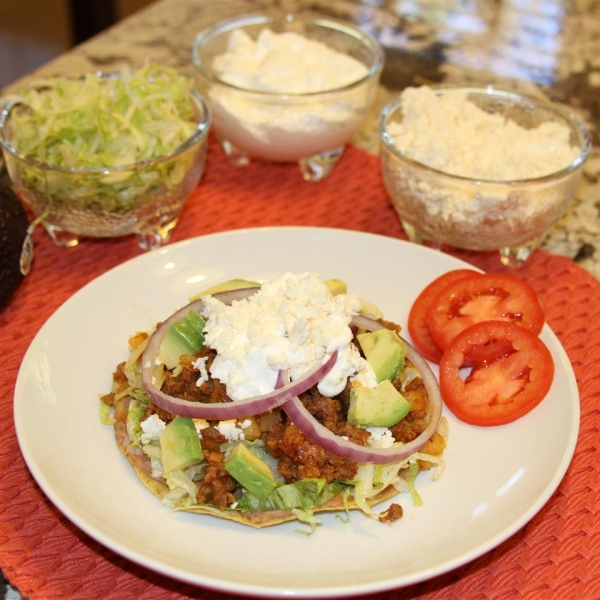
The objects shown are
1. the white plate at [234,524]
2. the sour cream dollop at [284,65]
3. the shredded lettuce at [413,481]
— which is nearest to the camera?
the white plate at [234,524]

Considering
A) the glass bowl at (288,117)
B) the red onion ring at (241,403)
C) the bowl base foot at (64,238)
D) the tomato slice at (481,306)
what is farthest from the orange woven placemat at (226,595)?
the red onion ring at (241,403)

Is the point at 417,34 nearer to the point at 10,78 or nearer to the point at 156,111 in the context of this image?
the point at 156,111

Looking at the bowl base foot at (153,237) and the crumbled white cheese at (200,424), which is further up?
the crumbled white cheese at (200,424)

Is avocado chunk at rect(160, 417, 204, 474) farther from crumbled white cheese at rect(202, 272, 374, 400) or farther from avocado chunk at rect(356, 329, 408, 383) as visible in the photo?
avocado chunk at rect(356, 329, 408, 383)

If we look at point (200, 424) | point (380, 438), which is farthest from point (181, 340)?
point (380, 438)

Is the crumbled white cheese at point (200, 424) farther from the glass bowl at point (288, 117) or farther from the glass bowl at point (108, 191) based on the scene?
the glass bowl at point (288, 117)

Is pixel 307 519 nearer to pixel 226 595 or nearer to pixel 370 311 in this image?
pixel 226 595
